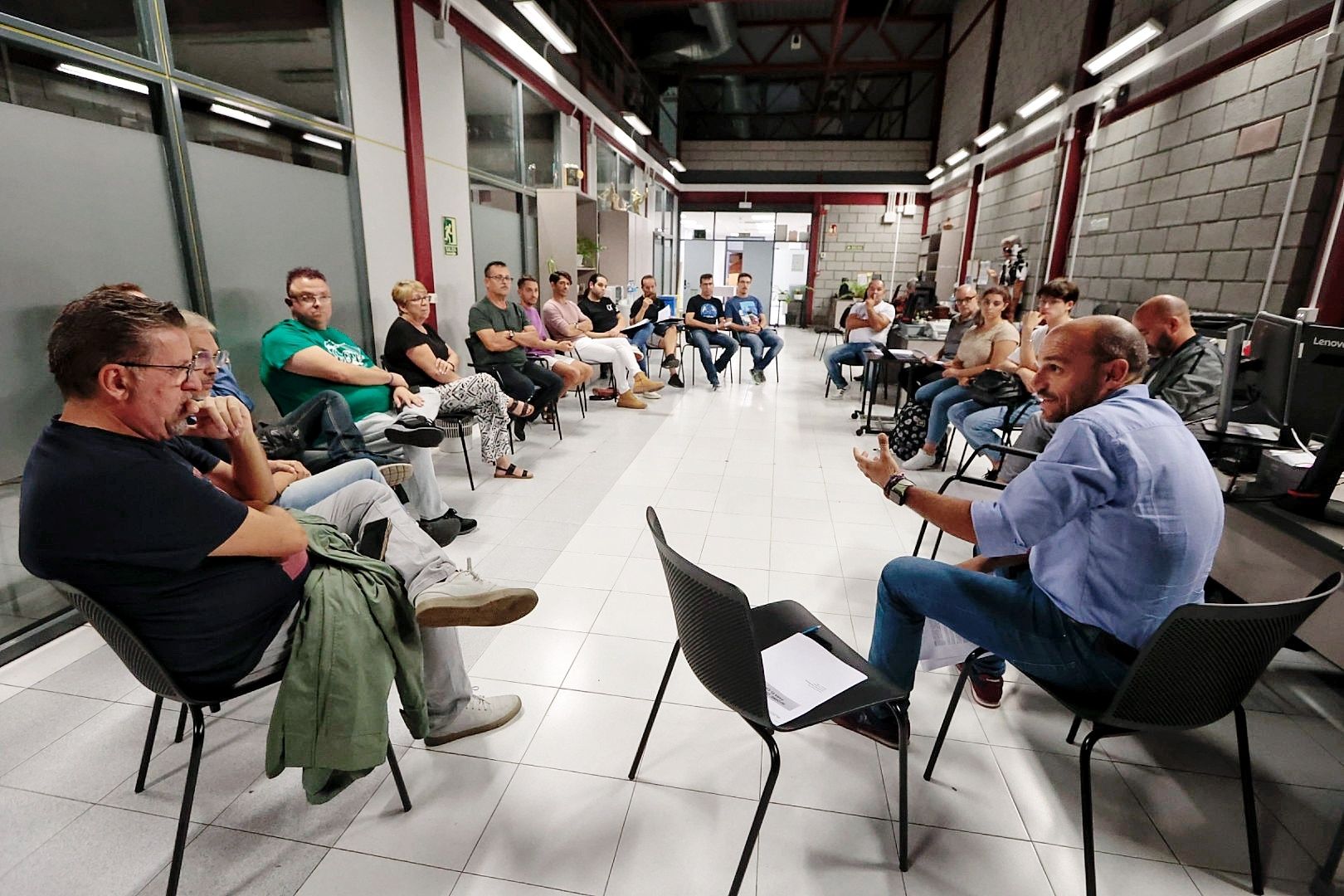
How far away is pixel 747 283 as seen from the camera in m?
7.66

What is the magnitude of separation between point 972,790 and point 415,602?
1.49 metres

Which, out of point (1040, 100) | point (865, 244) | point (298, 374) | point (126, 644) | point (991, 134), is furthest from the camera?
point (865, 244)

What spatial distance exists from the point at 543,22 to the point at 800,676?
17.5 feet

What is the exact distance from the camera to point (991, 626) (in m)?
1.41

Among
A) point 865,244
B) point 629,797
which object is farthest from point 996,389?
point 865,244

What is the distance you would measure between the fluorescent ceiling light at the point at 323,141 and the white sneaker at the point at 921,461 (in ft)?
13.1

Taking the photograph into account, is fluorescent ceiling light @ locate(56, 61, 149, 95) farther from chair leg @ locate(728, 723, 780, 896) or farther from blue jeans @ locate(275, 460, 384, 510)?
chair leg @ locate(728, 723, 780, 896)

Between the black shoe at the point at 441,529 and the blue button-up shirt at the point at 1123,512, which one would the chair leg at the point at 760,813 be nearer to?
the blue button-up shirt at the point at 1123,512

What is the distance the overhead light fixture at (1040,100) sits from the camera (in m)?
6.34

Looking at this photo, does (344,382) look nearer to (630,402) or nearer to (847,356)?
(630,402)

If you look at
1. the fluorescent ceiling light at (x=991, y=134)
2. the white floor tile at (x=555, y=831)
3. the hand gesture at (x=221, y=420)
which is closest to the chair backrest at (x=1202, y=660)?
the white floor tile at (x=555, y=831)

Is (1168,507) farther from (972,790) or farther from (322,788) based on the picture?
(322,788)

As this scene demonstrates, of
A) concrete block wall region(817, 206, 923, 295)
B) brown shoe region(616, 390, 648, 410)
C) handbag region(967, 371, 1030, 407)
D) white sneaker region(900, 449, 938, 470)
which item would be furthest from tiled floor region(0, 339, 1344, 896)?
concrete block wall region(817, 206, 923, 295)

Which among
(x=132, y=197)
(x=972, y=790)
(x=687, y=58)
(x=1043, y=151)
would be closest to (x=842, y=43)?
(x=687, y=58)
